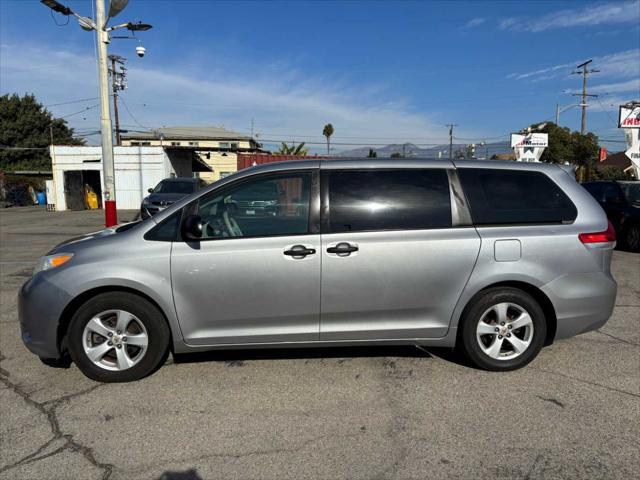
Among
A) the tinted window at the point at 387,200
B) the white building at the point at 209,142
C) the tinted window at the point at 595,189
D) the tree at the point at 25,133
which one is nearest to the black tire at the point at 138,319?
the tinted window at the point at 387,200

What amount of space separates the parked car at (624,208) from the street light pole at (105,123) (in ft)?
38.3

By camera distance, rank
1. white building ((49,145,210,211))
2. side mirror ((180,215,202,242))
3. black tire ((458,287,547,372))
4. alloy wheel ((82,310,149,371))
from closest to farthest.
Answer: side mirror ((180,215,202,242)) < alloy wheel ((82,310,149,371)) < black tire ((458,287,547,372)) < white building ((49,145,210,211))

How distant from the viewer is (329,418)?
3.22 meters

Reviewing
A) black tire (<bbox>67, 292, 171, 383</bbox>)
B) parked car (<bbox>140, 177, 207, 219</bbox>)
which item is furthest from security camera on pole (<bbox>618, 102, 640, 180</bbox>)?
black tire (<bbox>67, 292, 171, 383</bbox>)

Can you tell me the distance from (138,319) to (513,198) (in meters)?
3.21

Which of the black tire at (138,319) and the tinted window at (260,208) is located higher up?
Answer: the tinted window at (260,208)

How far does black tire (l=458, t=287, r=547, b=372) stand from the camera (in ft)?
12.6

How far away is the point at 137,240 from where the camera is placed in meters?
3.68

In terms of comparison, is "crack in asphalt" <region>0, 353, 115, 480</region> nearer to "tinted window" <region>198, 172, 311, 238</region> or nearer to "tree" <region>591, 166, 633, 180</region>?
"tinted window" <region>198, 172, 311, 238</region>

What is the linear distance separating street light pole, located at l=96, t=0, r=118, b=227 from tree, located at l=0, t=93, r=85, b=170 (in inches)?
1887

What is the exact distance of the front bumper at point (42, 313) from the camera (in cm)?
360

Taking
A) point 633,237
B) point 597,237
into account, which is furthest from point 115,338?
point 633,237

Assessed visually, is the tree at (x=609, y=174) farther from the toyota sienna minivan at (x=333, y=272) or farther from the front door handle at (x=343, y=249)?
the front door handle at (x=343, y=249)

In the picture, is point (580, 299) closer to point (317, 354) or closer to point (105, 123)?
point (317, 354)
